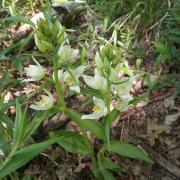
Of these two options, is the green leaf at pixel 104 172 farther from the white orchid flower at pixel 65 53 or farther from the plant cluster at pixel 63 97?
the white orchid flower at pixel 65 53

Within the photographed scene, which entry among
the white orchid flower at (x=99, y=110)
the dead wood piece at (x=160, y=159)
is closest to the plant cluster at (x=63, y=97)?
the white orchid flower at (x=99, y=110)

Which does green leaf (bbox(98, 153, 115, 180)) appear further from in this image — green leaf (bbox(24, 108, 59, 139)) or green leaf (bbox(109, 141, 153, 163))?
green leaf (bbox(24, 108, 59, 139))

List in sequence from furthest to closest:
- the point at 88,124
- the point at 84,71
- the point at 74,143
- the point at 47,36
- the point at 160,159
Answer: the point at 84,71, the point at 160,159, the point at 74,143, the point at 88,124, the point at 47,36

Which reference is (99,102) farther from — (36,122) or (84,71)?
(84,71)

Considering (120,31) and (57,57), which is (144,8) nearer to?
(120,31)

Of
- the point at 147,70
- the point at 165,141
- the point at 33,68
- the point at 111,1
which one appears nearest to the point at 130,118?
the point at 165,141

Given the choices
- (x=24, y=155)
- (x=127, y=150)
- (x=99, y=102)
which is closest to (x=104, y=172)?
(x=127, y=150)
